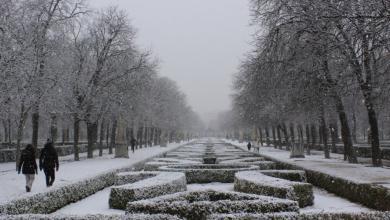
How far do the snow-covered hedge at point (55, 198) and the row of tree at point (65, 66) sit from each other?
6.20 m

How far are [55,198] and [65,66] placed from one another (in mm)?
14973

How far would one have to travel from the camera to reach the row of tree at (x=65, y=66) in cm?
2052

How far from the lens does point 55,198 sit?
12.6 m

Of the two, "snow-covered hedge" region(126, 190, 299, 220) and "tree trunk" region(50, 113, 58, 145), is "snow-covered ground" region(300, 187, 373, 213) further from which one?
"tree trunk" region(50, 113, 58, 145)

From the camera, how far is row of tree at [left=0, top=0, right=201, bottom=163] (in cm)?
2052

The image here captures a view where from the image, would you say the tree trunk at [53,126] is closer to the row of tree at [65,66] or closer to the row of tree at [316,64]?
the row of tree at [65,66]

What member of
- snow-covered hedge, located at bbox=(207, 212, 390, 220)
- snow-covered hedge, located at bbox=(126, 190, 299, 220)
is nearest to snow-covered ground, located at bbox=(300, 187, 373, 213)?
snow-covered hedge, located at bbox=(126, 190, 299, 220)

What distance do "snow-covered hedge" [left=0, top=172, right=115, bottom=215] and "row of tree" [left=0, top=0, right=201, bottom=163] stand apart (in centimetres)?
620

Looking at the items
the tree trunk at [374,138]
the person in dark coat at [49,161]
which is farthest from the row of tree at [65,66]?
the tree trunk at [374,138]

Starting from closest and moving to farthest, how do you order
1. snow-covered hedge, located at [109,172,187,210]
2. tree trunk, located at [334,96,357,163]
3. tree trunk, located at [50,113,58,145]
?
snow-covered hedge, located at [109,172,187,210] → tree trunk, located at [334,96,357,163] → tree trunk, located at [50,113,58,145]

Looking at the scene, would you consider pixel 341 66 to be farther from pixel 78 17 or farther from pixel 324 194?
pixel 78 17

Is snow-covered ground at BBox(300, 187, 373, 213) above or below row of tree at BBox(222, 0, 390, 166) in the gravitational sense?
below

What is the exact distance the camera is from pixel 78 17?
1081 inches

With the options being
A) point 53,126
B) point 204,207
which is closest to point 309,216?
point 204,207
